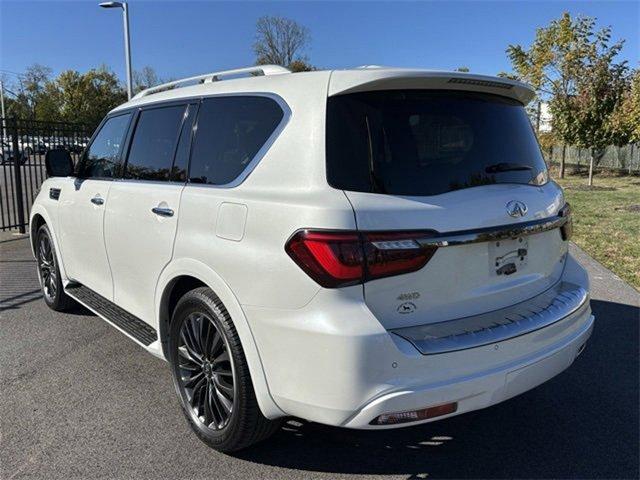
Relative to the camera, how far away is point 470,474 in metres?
2.76

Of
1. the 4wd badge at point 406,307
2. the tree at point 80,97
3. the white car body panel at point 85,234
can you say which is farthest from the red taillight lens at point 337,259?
the tree at point 80,97

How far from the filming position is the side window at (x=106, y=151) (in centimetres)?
410

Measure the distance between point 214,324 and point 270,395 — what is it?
0.51 m

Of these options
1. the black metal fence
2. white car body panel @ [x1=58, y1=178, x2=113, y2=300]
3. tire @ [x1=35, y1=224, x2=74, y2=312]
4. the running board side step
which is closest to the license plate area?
the running board side step

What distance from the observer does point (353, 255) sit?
7.25 ft

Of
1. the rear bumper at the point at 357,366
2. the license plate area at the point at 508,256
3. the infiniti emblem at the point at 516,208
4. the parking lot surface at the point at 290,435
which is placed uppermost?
the infiniti emblem at the point at 516,208

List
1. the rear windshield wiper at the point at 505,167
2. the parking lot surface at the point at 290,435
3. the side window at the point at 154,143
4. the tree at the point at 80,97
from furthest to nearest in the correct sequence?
the tree at the point at 80,97
the side window at the point at 154,143
the parking lot surface at the point at 290,435
the rear windshield wiper at the point at 505,167

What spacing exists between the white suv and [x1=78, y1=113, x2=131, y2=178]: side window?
95 centimetres

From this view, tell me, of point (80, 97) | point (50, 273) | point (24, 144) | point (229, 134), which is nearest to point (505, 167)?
point (229, 134)

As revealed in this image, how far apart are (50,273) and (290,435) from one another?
343 centimetres

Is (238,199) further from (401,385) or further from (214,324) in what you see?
(401,385)

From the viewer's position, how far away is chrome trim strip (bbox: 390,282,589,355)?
90.7 inches

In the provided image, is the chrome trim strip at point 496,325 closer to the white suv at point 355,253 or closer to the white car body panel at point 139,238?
the white suv at point 355,253

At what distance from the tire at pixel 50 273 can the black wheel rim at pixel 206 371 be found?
102 inches
